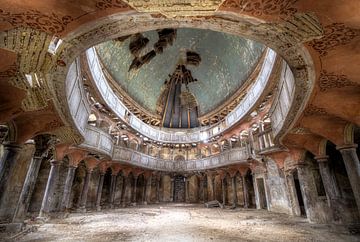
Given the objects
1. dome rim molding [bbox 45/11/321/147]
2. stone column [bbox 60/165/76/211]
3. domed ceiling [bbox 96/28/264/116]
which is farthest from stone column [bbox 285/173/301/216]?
stone column [bbox 60/165/76/211]

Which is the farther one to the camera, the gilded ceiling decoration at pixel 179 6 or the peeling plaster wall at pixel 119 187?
the peeling plaster wall at pixel 119 187

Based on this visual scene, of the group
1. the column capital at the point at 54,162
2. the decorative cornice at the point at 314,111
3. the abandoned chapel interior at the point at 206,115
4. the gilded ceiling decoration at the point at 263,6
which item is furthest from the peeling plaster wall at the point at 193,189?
the gilded ceiling decoration at the point at 263,6

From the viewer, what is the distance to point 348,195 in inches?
324

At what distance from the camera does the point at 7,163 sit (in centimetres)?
636

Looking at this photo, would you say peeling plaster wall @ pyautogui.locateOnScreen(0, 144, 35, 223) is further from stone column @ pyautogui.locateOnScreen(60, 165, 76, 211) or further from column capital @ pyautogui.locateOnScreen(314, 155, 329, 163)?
column capital @ pyautogui.locateOnScreen(314, 155, 329, 163)

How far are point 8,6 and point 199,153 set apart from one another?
21.5m

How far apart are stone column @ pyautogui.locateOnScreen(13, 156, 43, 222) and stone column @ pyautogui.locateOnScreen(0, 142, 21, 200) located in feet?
5.82

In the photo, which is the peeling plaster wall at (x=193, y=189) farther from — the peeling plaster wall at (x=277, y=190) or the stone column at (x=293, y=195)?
the stone column at (x=293, y=195)

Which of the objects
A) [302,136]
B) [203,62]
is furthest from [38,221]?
[203,62]

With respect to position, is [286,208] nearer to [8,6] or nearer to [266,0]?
[266,0]

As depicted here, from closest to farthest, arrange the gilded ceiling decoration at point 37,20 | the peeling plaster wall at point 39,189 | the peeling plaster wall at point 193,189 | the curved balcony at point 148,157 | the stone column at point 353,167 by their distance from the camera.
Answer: the gilded ceiling decoration at point 37,20, the stone column at point 353,167, the curved balcony at point 148,157, the peeling plaster wall at point 39,189, the peeling plaster wall at point 193,189

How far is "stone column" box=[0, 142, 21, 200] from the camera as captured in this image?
20.5ft

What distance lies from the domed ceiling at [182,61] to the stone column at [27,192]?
8558mm

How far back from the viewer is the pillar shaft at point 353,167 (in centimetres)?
612
